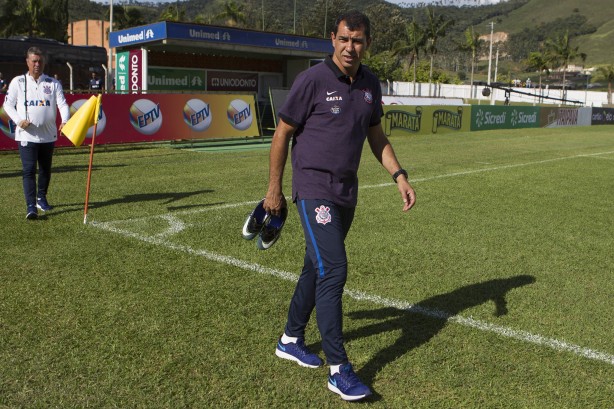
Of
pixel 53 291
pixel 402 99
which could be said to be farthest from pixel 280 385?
pixel 402 99

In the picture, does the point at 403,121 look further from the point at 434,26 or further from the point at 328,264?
the point at 434,26

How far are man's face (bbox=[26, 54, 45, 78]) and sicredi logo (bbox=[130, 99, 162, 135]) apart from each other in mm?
8635

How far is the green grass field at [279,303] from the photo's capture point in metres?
3.60

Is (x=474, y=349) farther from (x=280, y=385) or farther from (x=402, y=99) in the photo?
(x=402, y=99)

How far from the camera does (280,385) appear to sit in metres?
3.61

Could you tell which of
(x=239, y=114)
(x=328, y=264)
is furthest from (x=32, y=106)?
(x=239, y=114)

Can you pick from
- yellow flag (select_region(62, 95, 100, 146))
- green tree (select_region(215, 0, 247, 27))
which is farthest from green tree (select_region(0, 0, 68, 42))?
yellow flag (select_region(62, 95, 100, 146))

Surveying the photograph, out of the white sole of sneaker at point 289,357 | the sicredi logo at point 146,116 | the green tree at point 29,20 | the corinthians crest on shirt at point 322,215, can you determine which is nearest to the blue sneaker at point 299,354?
the white sole of sneaker at point 289,357

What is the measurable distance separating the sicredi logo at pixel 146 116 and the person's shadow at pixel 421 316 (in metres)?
12.5

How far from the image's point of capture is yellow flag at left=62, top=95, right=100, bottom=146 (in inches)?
306

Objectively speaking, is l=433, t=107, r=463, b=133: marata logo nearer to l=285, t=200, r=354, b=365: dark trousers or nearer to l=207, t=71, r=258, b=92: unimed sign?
l=207, t=71, r=258, b=92: unimed sign

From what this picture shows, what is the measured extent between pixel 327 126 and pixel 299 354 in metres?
1.37

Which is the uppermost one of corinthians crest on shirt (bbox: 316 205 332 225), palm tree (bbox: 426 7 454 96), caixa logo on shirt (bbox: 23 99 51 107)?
palm tree (bbox: 426 7 454 96)

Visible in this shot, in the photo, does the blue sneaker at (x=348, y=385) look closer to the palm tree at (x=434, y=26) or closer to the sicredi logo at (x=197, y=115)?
the sicredi logo at (x=197, y=115)
